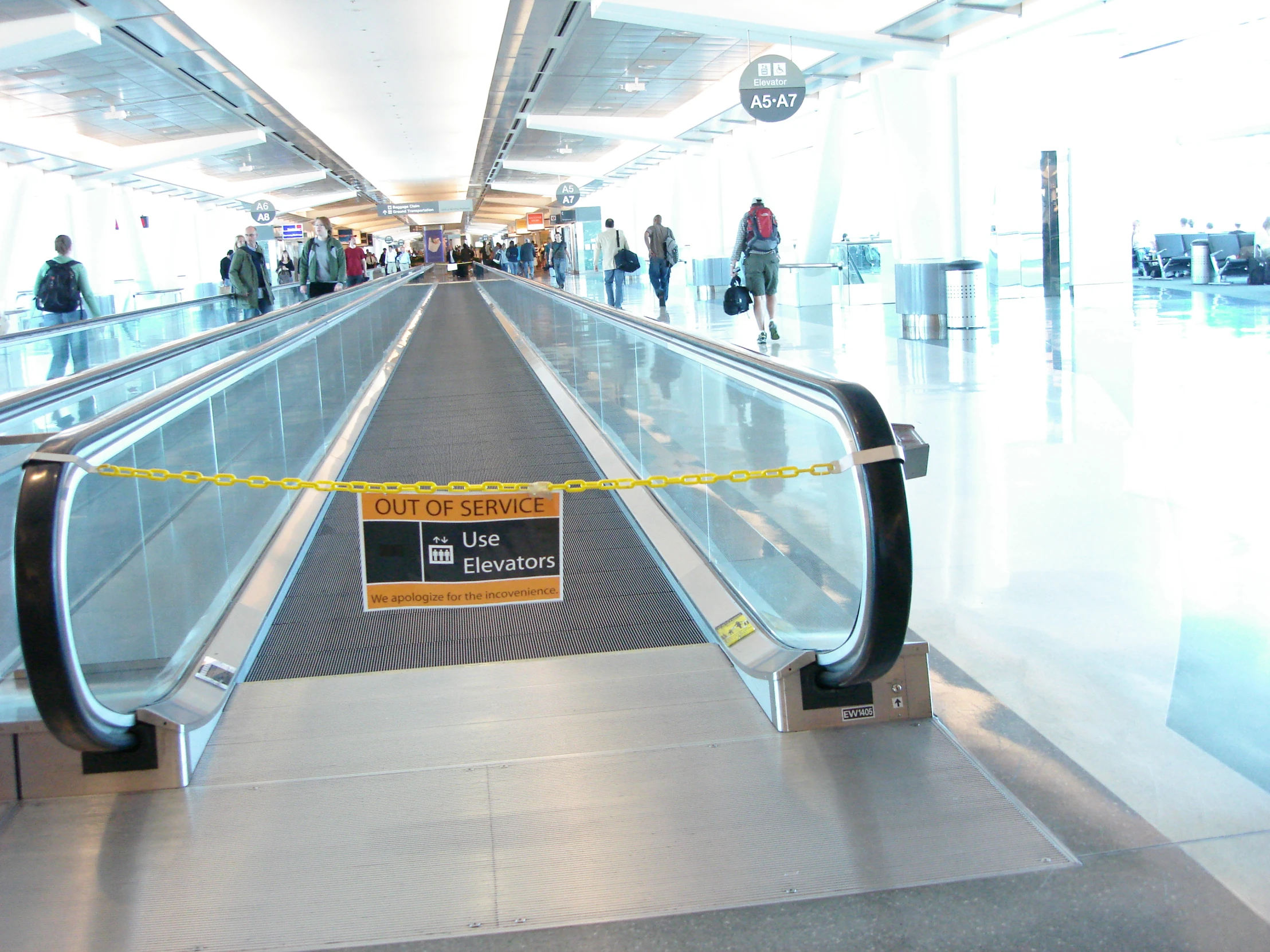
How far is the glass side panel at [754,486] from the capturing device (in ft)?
11.3

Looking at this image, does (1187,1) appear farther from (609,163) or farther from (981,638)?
(609,163)

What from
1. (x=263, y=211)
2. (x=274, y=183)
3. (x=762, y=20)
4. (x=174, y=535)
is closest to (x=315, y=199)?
(x=263, y=211)

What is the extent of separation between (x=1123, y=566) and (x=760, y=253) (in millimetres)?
9258

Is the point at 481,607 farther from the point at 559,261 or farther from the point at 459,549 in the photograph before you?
the point at 559,261

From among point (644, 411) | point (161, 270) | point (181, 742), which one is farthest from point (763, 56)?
point (161, 270)

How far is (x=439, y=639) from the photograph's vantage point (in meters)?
4.15

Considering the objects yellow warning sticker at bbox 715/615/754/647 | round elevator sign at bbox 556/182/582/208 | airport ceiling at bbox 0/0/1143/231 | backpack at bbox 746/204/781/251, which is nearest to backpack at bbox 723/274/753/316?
backpack at bbox 746/204/781/251

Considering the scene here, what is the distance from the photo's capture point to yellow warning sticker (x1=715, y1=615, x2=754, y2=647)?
3.70m

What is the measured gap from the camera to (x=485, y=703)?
3490 millimetres

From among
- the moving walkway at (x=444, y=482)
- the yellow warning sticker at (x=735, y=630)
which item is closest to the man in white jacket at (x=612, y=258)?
the moving walkway at (x=444, y=482)

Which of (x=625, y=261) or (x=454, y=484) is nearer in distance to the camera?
(x=454, y=484)

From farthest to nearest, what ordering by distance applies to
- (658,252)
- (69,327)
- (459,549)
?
1. (658,252)
2. (69,327)
3. (459,549)

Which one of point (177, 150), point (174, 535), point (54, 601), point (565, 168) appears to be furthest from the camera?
point (565, 168)

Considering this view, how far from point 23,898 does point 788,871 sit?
5.66 ft
